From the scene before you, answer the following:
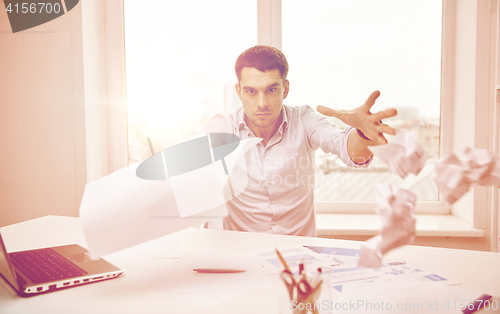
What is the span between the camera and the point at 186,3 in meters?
2.33

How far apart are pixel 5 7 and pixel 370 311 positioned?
8.50ft

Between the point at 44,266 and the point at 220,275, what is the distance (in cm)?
42

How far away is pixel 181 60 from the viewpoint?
92.0 inches

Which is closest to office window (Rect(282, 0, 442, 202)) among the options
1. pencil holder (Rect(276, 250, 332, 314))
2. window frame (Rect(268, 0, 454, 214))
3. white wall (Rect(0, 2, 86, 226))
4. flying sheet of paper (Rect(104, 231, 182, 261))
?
window frame (Rect(268, 0, 454, 214))

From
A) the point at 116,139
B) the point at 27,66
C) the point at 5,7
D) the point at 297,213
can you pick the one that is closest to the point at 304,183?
the point at 297,213

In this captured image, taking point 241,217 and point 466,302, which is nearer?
point 466,302

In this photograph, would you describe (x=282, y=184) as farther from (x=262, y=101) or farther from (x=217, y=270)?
(x=217, y=270)

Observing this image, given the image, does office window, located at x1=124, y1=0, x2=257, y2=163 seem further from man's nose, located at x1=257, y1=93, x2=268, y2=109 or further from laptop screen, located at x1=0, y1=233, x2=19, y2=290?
laptop screen, located at x1=0, y1=233, x2=19, y2=290

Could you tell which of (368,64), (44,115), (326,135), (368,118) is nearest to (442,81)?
(368,64)

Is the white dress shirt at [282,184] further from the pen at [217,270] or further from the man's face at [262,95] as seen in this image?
the pen at [217,270]

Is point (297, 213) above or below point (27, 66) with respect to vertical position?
below

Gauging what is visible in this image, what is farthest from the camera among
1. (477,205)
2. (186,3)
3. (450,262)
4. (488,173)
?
(186,3)

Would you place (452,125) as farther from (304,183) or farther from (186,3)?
(186,3)

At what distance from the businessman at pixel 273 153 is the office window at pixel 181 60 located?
60cm
